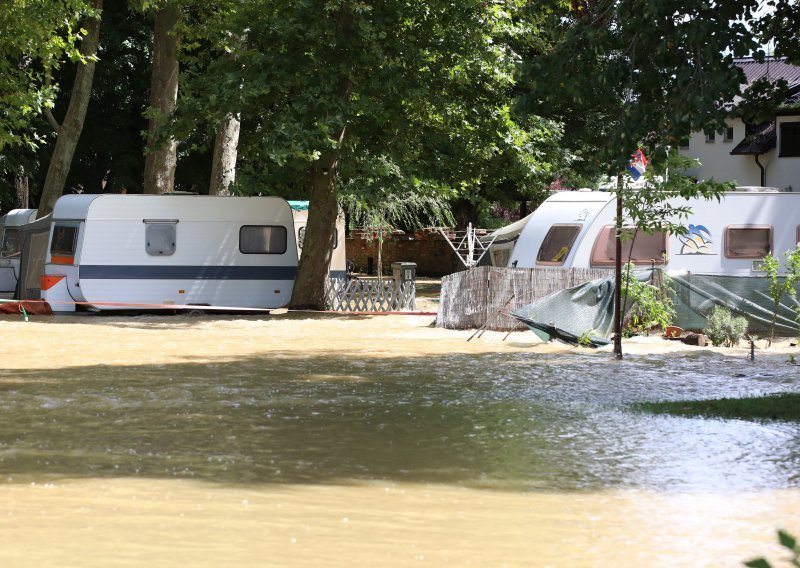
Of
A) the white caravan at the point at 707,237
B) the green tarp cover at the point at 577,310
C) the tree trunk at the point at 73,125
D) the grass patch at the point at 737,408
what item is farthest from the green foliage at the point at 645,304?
the tree trunk at the point at 73,125

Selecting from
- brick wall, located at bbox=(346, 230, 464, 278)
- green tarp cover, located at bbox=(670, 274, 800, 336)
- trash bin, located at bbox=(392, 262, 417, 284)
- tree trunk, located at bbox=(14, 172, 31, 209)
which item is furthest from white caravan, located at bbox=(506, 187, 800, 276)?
brick wall, located at bbox=(346, 230, 464, 278)

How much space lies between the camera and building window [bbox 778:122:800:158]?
5031 cm

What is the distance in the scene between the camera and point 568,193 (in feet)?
85.2

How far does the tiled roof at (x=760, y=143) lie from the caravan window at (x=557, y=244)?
1169 inches

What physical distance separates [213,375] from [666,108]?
6.65 m

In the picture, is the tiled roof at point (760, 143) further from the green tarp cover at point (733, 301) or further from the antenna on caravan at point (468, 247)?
the green tarp cover at point (733, 301)

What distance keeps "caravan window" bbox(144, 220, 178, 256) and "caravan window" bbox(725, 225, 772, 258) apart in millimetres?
11966

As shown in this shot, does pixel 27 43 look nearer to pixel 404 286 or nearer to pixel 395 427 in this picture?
pixel 404 286

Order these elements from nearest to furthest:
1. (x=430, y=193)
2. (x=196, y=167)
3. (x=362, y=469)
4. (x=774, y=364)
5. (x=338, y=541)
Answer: (x=338, y=541) → (x=362, y=469) → (x=774, y=364) → (x=430, y=193) → (x=196, y=167)

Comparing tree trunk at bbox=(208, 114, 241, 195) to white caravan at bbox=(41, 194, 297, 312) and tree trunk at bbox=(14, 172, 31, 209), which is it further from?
tree trunk at bbox=(14, 172, 31, 209)

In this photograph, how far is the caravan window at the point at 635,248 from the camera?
24781 mm

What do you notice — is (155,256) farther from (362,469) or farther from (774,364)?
(362,469)

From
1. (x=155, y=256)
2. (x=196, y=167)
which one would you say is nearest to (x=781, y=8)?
(x=155, y=256)

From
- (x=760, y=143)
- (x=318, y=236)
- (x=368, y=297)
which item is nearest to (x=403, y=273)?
(x=368, y=297)
